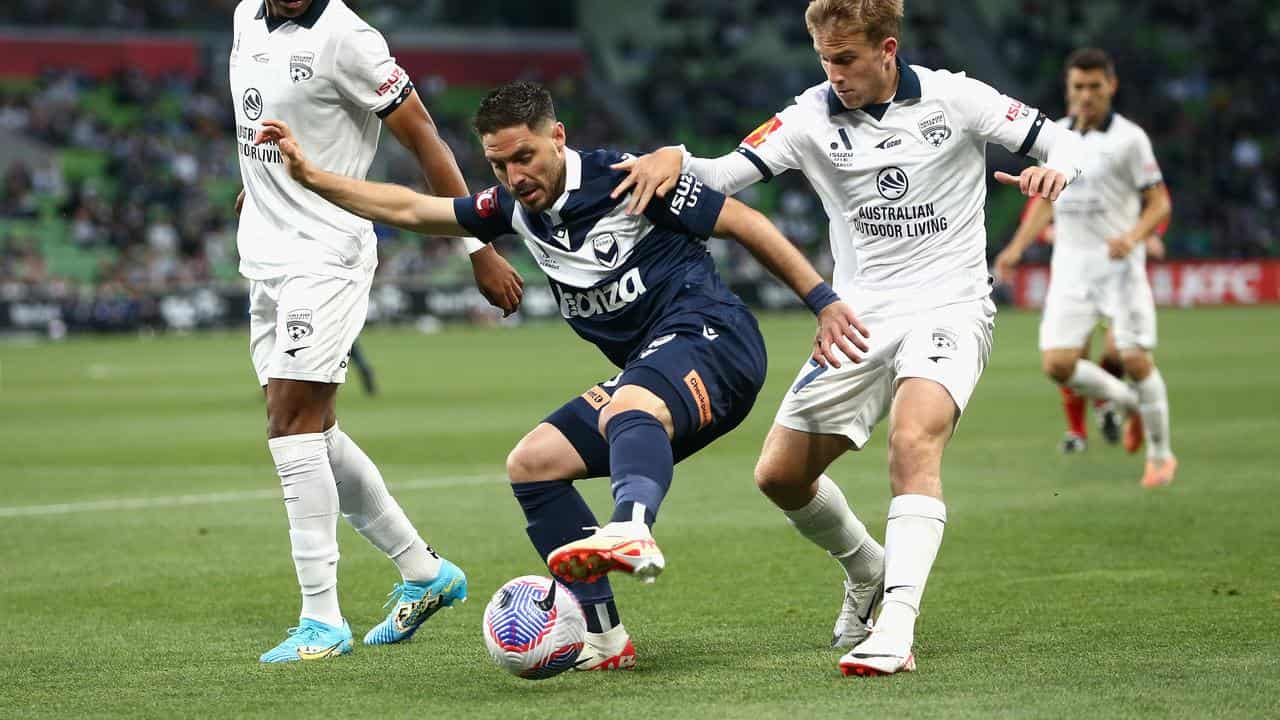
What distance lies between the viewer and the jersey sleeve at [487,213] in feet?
A: 18.0

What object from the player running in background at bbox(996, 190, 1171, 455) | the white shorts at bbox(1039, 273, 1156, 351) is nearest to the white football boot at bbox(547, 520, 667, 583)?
the player running in background at bbox(996, 190, 1171, 455)

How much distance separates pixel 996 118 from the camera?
18.9ft

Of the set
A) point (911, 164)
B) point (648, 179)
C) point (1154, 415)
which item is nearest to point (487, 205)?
point (648, 179)

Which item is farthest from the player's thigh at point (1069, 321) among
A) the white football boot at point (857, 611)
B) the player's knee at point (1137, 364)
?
the white football boot at point (857, 611)

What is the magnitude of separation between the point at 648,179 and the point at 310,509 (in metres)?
1.70

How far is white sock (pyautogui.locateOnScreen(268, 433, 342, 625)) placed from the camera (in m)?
5.82

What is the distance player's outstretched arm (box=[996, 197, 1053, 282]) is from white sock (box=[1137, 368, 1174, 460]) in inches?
45.2

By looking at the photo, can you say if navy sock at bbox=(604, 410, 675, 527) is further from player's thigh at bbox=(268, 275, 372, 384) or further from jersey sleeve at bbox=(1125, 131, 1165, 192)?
jersey sleeve at bbox=(1125, 131, 1165, 192)

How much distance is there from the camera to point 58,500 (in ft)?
34.7

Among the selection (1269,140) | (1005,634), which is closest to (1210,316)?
(1269,140)

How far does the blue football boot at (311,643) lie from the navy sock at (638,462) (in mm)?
1331

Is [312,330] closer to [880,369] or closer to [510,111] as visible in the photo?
[510,111]

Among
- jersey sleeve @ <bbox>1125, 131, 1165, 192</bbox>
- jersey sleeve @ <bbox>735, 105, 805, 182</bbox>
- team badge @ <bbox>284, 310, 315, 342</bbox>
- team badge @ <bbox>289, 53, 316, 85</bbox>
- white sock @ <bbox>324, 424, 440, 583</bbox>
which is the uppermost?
jersey sleeve @ <bbox>1125, 131, 1165, 192</bbox>

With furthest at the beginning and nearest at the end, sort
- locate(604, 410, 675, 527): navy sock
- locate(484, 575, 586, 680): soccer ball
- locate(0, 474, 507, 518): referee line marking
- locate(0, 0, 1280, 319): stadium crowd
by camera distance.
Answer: locate(0, 0, 1280, 319): stadium crowd, locate(0, 474, 507, 518): referee line marking, locate(484, 575, 586, 680): soccer ball, locate(604, 410, 675, 527): navy sock
